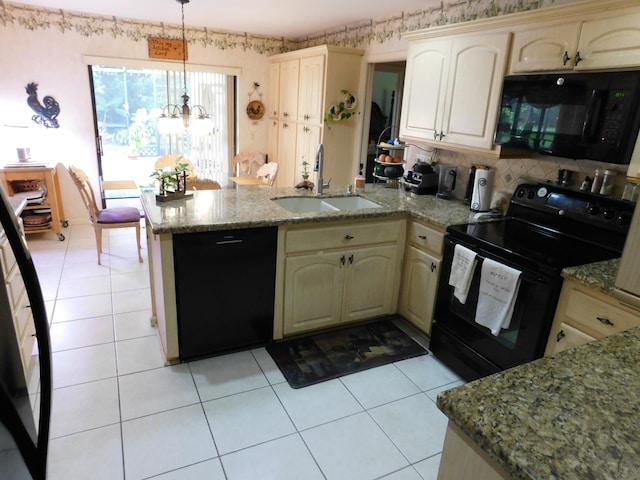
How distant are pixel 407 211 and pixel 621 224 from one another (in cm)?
122

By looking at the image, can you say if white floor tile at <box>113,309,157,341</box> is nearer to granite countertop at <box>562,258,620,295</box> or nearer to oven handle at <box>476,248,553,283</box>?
oven handle at <box>476,248,553,283</box>

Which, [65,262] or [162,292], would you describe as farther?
[65,262]

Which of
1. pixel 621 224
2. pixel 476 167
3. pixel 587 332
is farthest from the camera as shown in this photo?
pixel 476 167

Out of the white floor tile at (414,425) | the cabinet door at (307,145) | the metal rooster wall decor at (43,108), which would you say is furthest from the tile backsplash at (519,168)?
the metal rooster wall decor at (43,108)

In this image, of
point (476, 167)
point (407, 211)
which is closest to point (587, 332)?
point (407, 211)

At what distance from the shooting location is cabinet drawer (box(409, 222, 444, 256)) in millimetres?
2727

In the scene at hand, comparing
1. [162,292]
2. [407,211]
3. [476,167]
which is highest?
[476,167]

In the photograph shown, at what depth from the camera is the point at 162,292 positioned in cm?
246

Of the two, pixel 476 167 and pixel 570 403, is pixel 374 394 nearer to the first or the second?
pixel 570 403

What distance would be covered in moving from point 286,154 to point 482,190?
3.08m

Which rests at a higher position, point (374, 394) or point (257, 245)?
point (257, 245)

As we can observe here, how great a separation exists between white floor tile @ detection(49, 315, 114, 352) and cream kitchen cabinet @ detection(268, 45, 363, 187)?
263cm

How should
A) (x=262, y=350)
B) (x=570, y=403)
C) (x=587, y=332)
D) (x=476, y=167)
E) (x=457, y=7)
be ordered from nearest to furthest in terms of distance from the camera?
(x=570, y=403) → (x=587, y=332) → (x=262, y=350) → (x=476, y=167) → (x=457, y=7)

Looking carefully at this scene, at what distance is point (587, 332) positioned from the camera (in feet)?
6.16
